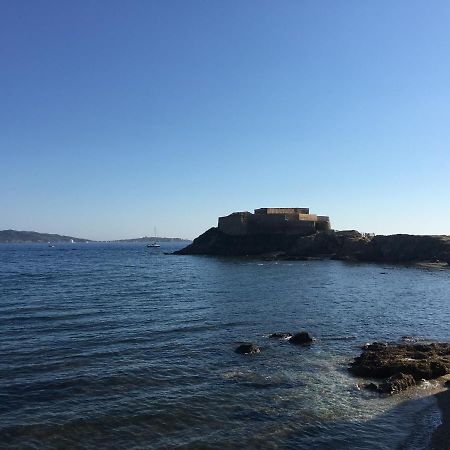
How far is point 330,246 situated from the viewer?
124375 millimetres

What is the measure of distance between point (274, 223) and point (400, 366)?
11514cm

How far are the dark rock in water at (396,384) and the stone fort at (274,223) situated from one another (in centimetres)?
11351

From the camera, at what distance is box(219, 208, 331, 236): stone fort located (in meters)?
137

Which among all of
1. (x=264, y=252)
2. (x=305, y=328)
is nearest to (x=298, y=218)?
(x=264, y=252)

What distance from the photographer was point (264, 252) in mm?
133625

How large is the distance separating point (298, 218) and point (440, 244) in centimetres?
4287

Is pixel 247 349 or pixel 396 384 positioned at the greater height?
pixel 247 349

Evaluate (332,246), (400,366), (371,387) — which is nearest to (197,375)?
(371,387)

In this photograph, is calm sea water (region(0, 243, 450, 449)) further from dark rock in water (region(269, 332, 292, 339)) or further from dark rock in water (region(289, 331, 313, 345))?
dark rock in water (region(269, 332, 292, 339))

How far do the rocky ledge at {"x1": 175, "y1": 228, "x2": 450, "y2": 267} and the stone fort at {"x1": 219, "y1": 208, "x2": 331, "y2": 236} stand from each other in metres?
1.90

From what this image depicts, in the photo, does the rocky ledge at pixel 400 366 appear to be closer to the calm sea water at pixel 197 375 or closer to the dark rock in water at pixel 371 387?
the dark rock in water at pixel 371 387

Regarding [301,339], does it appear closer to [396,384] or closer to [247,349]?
[247,349]

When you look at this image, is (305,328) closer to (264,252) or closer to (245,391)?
(245,391)

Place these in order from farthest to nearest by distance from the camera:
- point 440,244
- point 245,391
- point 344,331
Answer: point 440,244 < point 344,331 < point 245,391
